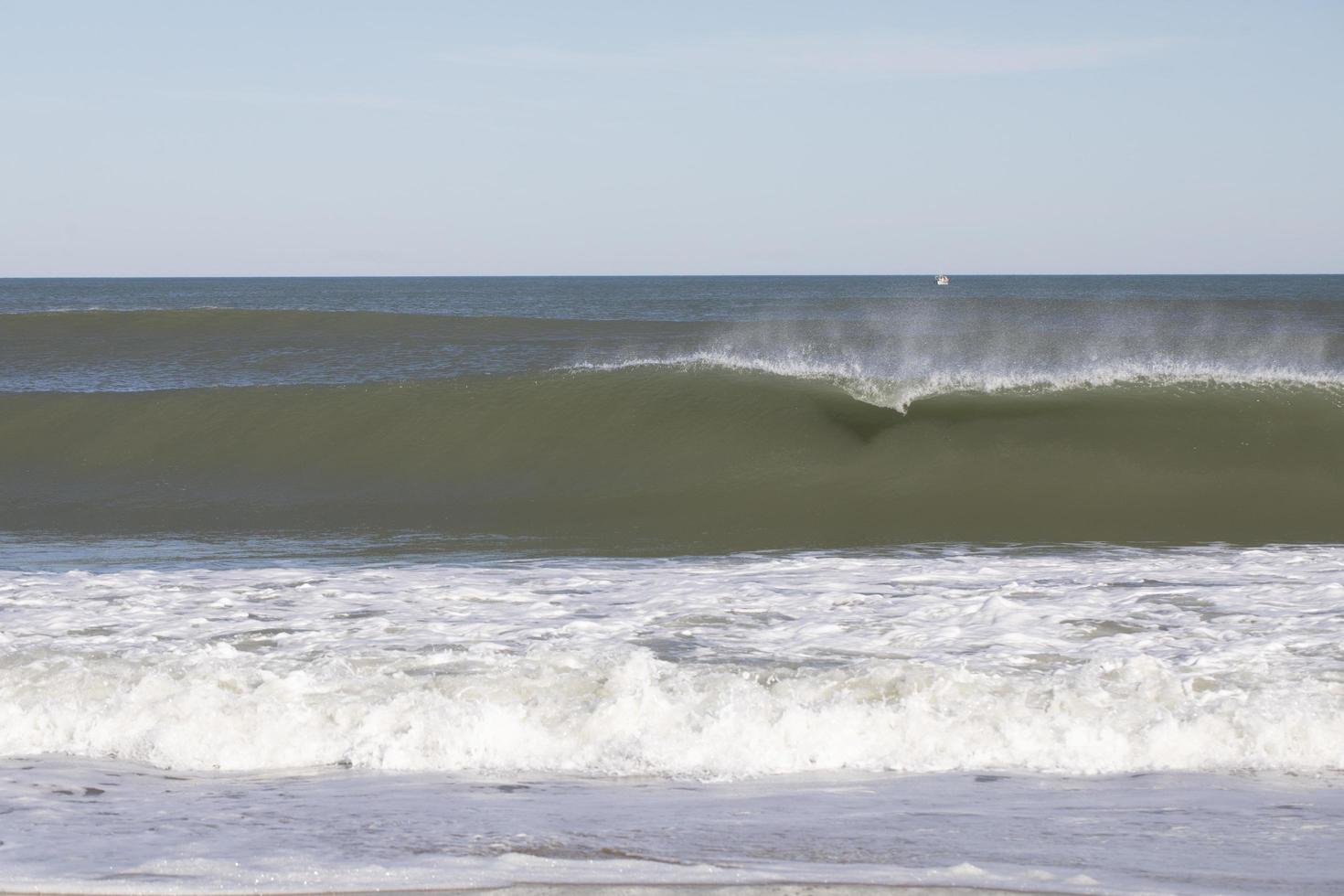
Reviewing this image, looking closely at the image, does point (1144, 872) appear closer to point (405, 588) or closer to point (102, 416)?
point (405, 588)

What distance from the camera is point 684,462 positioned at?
11.7 metres

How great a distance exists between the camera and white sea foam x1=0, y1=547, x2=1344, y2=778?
160 inches

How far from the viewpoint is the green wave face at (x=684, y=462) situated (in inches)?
359

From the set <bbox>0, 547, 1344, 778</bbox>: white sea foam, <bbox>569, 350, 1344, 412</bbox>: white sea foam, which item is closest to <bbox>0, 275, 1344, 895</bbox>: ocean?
<bbox>0, 547, 1344, 778</bbox>: white sea foam

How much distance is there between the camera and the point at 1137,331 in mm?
35344

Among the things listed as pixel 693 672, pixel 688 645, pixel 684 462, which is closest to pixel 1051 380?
pixel 684 462

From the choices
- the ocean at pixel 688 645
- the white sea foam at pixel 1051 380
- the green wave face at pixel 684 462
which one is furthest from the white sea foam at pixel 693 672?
the white sea foam at pixel 1051 380

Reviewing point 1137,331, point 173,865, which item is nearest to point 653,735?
point 173,865

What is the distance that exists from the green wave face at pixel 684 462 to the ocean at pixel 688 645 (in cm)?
7

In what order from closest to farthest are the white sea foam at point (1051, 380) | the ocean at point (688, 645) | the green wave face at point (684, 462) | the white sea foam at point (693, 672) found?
the ocean at point (688, 645)
the white sea foam at point (693, 672)
the green wave face at point (684, 462)
the white sea foam at point (1051, 380)

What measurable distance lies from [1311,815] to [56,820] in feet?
12.0

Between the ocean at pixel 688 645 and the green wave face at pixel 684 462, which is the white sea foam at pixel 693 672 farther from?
the green wave face at pixel 684 462

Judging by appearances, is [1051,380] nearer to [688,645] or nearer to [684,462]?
[684,462]

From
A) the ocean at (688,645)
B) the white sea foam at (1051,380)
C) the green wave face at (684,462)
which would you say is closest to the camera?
the ocean at (688,645)
